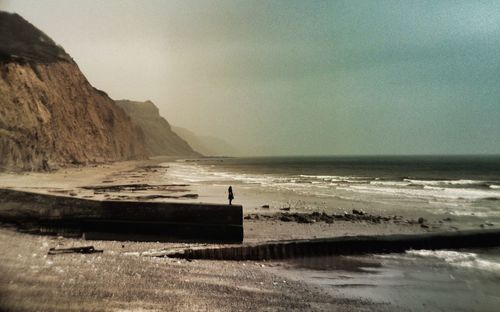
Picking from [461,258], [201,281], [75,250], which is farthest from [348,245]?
[75,250]

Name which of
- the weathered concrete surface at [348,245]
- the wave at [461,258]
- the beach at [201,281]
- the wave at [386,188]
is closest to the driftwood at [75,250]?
the beach at [201,281]

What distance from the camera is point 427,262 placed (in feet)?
32.2

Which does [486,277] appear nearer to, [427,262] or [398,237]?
[427,262]

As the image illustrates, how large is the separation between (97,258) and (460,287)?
722 centimetres

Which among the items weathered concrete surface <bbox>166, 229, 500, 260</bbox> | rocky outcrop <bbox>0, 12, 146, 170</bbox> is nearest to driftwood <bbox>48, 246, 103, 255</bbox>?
weathered concrete surface <bbox>166, 229, 500, 260</bbox>

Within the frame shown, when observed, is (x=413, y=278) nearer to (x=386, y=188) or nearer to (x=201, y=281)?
(x=201, y=281)

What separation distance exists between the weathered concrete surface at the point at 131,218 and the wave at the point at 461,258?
17.1 feet

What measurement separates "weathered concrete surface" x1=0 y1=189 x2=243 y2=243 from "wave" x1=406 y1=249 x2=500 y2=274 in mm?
5204

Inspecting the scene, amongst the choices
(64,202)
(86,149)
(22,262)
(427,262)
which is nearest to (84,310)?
(22,262)

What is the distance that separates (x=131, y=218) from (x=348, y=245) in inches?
224

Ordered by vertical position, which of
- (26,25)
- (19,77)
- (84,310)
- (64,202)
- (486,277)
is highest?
(26,25)

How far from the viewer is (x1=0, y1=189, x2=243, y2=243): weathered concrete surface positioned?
9570 mm

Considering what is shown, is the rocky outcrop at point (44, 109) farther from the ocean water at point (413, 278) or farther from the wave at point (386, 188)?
the ocean water at point (413, 278)

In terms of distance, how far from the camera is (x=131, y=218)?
9.87m
